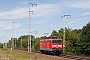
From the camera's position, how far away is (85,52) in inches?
2108

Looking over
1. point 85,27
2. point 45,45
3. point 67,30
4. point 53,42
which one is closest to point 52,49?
point 53,42

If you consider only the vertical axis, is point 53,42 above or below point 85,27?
below

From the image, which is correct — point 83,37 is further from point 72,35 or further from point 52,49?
point 52,49

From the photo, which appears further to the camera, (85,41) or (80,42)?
(80,42)

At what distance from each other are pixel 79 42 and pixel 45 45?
37.8 feet

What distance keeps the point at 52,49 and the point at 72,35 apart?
67.7 ft

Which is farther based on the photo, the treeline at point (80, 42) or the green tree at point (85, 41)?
the treeline at point (80, 42)

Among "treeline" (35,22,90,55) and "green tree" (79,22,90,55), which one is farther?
"treeline" (35,22,90,55)

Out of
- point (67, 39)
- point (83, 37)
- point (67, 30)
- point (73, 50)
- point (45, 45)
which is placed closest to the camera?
point (45, 45)

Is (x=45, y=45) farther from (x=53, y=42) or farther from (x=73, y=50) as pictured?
(x=73, y=50)

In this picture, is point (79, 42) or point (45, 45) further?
point (79, 42)

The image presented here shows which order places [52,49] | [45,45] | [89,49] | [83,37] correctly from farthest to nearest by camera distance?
[83,37] < [89,49] < [45,45] < [52,49]

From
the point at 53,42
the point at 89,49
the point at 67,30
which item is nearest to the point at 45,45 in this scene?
the point at 53,42

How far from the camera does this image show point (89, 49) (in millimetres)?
50344
